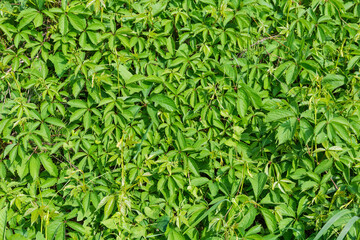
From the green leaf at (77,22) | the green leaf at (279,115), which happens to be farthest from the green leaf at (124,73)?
the green leaf at (279,115)

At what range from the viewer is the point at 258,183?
1.88 m

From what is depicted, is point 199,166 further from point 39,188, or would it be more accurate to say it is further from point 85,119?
point 39,188

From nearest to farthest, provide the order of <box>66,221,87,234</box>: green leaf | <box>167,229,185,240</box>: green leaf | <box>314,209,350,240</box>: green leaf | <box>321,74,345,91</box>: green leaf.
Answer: <box>314,209,350,240</box>: green leaf < <box>167,229,185,240</box>: green leaf < <box>66,221,87,234</box>: green leaf < <box>321,74,345,91</box>: green leaf

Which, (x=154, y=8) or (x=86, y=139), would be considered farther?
(x=154, y=8)

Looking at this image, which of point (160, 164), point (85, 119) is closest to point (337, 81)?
point (160, 164)

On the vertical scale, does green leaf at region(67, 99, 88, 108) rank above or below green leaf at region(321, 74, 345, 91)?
below

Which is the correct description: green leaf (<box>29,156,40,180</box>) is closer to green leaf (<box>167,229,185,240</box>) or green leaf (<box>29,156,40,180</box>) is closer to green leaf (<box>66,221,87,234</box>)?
green leaf (<box>66,221,87,234</box>)

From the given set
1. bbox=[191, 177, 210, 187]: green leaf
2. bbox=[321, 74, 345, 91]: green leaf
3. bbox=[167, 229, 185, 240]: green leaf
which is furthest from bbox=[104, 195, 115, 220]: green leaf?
bbox=[321, 74, 345, 91]: green leaf

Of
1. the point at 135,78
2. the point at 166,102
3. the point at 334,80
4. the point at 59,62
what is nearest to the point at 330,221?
the point at 334,80

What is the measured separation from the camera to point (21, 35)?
2.09 meters

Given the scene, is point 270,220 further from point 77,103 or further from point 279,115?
point 77,103

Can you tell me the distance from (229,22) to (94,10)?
88 centimetres

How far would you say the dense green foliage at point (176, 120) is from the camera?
1843 millimetres

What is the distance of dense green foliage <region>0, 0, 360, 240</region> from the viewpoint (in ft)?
6.05
